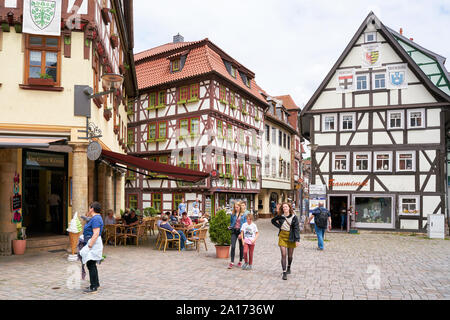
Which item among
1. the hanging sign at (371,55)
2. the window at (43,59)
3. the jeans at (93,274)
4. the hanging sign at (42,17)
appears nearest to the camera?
the jeans at (93,274)

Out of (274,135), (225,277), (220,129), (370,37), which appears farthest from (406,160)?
(274,135)

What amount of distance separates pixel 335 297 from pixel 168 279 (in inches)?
131

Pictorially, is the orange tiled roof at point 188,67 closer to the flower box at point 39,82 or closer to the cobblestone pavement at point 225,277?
the flower box at point 39,82

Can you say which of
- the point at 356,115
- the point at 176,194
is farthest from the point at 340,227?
the point at 176,194

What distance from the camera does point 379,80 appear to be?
76.8ft

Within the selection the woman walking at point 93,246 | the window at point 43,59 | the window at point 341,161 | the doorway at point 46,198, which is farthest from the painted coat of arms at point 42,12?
the window at point 341,161

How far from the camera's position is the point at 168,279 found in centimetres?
845

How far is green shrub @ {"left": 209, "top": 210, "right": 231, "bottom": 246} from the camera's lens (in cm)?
1143

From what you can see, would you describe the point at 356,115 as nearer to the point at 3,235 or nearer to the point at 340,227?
the point at 340,227

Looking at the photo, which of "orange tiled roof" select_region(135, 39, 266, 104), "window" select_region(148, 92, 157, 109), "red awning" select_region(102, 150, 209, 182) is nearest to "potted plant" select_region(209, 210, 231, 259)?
"red awning" select_region(102, 150, 209, 182)

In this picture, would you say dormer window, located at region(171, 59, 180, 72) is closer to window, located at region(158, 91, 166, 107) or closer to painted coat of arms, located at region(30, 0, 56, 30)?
window, located at region(158, 91, 166, 107)

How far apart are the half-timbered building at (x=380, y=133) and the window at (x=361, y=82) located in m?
0.05

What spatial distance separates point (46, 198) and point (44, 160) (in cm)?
609

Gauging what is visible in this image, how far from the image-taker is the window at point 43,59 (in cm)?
1112
